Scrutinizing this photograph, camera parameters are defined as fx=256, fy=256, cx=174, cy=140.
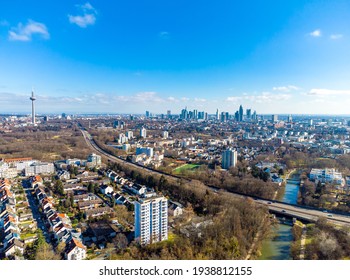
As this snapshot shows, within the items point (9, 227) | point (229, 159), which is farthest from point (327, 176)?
point (9, 227)

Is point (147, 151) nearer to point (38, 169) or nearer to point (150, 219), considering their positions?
point (38, 169)

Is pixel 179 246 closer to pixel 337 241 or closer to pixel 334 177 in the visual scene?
pixel 337 241

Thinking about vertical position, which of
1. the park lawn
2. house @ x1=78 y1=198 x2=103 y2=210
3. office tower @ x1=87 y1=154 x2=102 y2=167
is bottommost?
house @ x1=78 y1=198 x2=103 y2=210

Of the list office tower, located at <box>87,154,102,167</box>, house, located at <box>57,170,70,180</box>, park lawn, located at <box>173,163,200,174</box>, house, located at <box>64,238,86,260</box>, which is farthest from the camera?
office tower, located at <box>87,154,102,167</box>

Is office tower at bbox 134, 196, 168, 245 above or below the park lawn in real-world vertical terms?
above

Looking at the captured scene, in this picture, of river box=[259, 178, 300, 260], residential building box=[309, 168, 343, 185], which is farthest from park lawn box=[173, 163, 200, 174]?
river box=[259, 178, 300, 260]

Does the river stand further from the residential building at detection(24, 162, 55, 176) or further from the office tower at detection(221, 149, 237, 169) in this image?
the residential building at detection(24, 162, 55, 176)

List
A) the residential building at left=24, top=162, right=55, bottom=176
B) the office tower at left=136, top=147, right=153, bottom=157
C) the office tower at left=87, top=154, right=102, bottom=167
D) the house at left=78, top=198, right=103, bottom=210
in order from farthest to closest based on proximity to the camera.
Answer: the office tower at left=136, top=147, right=153, bottom=157
the office tower at left=87, top=154, right=102, bottom=167
the residential building at left=24, top=162, right=55, bottom=176
the house at left=78, top=198, right=103, bottom=210

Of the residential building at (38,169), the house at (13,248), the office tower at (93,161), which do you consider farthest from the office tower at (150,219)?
the office tower at (93,161)
